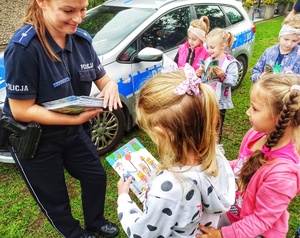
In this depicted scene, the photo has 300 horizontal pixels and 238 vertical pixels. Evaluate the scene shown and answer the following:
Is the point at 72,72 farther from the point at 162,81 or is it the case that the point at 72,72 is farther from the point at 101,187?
the point at 101,187

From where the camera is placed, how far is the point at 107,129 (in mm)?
3146

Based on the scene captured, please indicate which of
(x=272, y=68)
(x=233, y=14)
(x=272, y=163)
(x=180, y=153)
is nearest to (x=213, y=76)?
(x=272, y=68)

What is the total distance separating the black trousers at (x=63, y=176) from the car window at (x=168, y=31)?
175 cm

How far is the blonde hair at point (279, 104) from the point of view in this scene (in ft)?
4.12

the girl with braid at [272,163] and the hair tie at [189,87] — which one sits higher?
the hair tie at [189,87]

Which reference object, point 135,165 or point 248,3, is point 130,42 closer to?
point 135,165

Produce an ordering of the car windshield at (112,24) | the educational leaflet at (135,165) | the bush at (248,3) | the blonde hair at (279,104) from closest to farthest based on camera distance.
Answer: the blonde hair at (279,104), the educational leaflet at (135,165), the car windshield at (112,24), the bush at (248,3)

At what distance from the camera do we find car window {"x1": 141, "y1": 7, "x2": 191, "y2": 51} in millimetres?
3326

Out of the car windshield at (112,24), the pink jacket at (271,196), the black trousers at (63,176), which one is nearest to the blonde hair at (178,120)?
the pink jacket at (271,196)

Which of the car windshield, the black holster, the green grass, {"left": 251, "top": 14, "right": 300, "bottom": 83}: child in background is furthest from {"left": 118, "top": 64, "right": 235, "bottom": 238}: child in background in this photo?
the car windshield

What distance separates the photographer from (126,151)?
1769mm

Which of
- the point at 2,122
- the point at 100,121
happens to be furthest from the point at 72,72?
the point at 100,121

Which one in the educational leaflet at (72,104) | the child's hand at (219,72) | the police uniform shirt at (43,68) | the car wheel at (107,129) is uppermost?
the police uniform shirt at (43,68)

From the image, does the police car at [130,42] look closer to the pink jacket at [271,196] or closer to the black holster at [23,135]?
the black holster at [23,135]
